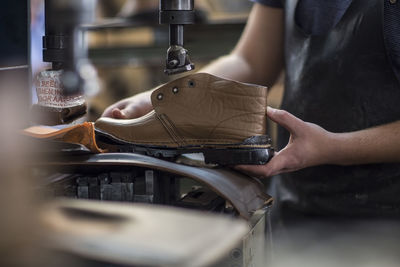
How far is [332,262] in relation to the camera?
84cm

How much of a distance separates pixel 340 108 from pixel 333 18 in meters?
0.19

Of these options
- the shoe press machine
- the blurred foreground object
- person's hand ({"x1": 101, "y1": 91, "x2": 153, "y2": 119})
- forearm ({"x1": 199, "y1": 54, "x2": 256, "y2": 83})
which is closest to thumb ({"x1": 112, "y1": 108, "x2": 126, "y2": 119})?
person's hand ({"x1": 101, "y1": 91, "x2": 153, "y2": 119})

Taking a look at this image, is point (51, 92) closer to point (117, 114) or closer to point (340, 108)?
point (117, 114)

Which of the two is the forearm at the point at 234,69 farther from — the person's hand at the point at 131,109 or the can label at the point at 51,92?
the can label at the point at 51,92

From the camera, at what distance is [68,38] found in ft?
2.09

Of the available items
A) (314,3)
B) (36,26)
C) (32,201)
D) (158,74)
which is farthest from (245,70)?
(158,74)

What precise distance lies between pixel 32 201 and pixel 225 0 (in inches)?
94.9

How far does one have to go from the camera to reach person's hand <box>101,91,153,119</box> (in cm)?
98

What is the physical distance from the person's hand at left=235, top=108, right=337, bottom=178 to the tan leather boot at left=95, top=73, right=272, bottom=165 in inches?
2.7

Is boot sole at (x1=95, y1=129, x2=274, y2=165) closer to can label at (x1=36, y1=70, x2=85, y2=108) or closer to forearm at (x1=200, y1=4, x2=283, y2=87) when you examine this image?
can label at (x1=36, y1=70, x2=85, y2=108)

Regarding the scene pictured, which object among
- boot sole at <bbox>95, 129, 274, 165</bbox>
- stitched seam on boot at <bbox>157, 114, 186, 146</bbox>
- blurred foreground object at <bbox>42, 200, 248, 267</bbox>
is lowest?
boot sole at <bbox>95, 129, 274, 165</bbox>

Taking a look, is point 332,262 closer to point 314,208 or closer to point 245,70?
point 314,208

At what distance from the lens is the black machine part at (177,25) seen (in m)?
0.69

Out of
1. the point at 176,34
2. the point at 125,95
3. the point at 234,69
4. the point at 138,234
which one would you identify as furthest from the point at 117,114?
the point at 125,95
